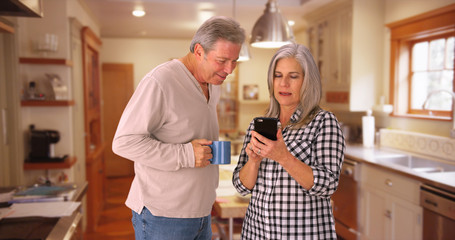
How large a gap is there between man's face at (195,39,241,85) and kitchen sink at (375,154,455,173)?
2437 millimetres

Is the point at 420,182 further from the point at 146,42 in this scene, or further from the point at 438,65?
the point at 146,42

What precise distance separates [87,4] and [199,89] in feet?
12.4

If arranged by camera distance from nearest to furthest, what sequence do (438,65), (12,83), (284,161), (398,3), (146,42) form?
(284,161), (12,83), (438,65), (398,3), (146,42)

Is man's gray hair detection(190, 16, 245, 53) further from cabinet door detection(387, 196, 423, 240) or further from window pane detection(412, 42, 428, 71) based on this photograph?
window pane detection(412, 42, 428, 71)

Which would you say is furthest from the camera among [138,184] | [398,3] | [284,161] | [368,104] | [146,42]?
[146,42]

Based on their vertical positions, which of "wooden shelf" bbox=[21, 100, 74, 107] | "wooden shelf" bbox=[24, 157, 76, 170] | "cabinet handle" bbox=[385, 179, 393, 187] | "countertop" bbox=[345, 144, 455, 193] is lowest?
"cabinet handle" bbox=[385, 179, 393, 187]

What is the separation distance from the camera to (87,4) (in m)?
4.62

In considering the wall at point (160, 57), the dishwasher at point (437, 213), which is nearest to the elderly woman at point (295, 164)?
the dishwasher at point (437, 213)

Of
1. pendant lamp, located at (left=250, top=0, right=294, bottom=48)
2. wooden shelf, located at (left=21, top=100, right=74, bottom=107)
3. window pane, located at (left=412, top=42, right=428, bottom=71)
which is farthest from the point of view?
window pane, located at (left=412, top=42, right=428, bottom=71)

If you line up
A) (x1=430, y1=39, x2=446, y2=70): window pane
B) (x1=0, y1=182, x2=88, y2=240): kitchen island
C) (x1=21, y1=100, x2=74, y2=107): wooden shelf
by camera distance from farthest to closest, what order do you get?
1. (x1=430, y1=39, x2=446, y2=70): window pane
2. (x1=21, y1=100, x2=74, y2=107): wooden shelf
3. (x1=0, y1=182, x2=88, y2=240): kitchen island

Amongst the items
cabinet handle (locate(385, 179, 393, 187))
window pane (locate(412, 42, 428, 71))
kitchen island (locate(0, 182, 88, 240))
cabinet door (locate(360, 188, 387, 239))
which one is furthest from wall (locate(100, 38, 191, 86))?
kitchen island (locate(0, 182, 88, 240))

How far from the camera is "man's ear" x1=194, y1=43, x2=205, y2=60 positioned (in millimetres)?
1374

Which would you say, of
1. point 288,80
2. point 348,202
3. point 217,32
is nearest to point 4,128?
point 217,32

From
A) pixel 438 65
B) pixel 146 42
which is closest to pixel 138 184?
pixel 438 65
